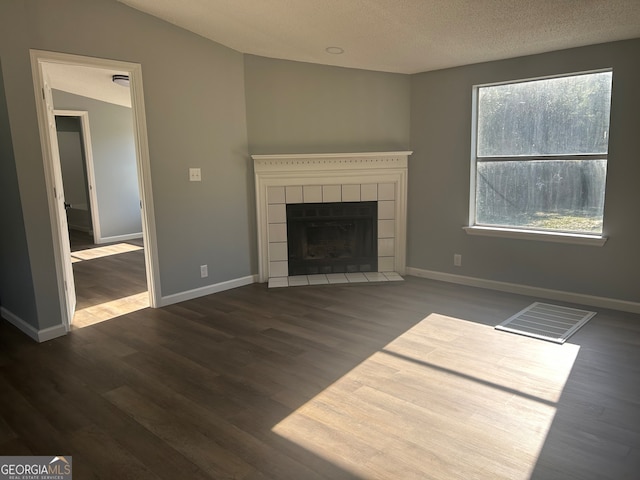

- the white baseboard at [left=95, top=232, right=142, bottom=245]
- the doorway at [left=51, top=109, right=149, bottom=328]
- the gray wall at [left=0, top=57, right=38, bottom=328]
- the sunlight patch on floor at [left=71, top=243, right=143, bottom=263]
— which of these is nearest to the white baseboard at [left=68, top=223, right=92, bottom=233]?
the doorway at [left=51, top=109, right=149, bottom=328]

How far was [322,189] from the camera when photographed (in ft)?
15.9

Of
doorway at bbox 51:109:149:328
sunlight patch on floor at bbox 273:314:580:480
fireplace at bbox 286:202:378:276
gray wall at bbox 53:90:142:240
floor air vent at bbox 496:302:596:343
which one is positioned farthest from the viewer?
gray wall at bbox 53:90:142:240

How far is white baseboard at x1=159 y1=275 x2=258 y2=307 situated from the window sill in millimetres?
2339

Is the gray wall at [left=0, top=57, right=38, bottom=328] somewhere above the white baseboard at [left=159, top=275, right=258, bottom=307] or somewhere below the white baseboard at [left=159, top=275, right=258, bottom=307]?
above

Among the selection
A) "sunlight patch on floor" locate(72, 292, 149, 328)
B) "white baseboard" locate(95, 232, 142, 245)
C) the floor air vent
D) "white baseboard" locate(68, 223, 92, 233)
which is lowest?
the floor air vent

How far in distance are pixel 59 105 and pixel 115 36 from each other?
153 inches

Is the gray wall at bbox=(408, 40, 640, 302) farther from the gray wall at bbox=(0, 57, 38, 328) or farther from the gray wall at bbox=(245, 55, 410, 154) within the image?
the gray wall at bbox=(0, 57, 38, 328)

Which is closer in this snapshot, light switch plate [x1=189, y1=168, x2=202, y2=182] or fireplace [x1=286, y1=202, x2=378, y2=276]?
light switch plate [x1=189, y1=168, x2=202, y2=182]

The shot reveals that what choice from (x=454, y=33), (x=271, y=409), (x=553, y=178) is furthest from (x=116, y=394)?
(x=553, y=178)

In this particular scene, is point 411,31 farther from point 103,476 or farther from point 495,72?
point 103,476

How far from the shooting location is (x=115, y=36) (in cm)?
360

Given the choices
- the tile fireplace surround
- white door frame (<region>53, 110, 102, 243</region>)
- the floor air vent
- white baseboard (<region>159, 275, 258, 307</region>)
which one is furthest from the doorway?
the floor air vent

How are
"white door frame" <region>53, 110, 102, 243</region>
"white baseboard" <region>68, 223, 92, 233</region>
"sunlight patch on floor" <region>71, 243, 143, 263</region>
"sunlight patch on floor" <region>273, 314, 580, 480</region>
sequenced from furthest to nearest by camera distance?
"white baseboard" <region>68, 223, 92, 233</region>
"white door frame" <region>53, 110, 102, 243</region>
"sunlight patch on floor" <region>71, 243, 143, 263</region>
"sunlight patch on floor" <region>273, 314, 580, 480</region>

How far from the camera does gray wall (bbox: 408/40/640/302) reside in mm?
3602
